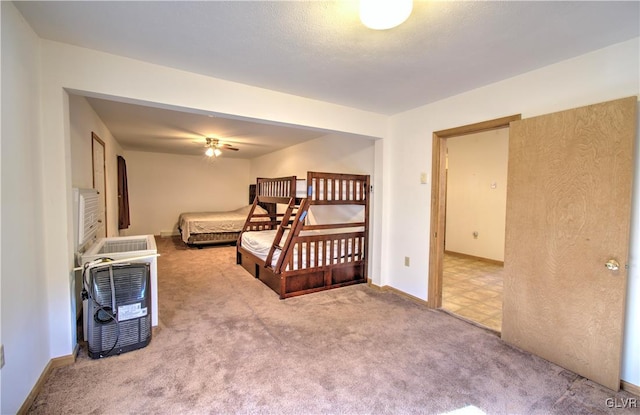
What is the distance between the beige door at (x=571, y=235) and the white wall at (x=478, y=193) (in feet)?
10.00

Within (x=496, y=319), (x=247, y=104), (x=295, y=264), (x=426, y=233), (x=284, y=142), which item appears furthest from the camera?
(x=284, y=142)

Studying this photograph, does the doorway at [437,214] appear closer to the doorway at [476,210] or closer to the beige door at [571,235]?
the beige door at [571,235]

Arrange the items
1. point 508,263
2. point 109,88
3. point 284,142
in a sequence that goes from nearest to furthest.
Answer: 1. point 109,88
2. point 508,263
3. point 284,142

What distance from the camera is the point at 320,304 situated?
3.28 meters

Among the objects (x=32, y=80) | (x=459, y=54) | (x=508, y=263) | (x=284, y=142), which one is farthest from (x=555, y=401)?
(x=284, y=142)

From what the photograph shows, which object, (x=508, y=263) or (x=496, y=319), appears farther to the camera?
(x=496, y=319)

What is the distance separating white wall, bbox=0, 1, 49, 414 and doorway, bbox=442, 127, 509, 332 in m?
4.18

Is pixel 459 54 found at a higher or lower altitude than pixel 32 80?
higher

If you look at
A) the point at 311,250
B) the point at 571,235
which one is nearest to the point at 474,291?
the point at 571,235

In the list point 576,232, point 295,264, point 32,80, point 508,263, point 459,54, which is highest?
point 459,54

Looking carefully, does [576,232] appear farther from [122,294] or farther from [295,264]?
[122,294]

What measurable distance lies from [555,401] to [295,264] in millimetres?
2540

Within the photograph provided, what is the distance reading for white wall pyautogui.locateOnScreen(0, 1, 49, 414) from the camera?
4.89 feet

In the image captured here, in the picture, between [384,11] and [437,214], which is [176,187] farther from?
[384,11]
